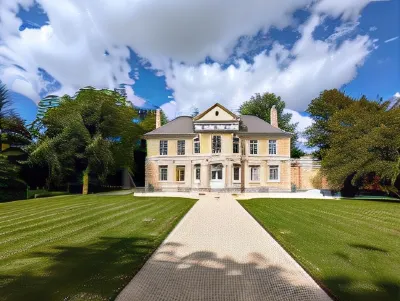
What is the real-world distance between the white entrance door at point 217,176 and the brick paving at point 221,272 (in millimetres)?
17877

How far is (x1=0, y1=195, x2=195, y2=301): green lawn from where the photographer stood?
14.4 ft

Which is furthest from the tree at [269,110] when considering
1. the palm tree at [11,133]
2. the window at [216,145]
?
the palm tree at [11,133]

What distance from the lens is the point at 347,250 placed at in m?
6.72

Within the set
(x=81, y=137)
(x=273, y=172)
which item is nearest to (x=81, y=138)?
(x=81, y=137)

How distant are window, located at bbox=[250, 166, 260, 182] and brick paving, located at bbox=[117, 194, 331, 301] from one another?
65.1 feet

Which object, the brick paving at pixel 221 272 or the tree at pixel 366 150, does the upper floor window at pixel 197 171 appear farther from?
the brick paving at pixel 221 272

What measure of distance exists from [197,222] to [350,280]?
265 inches

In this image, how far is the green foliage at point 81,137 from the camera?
2344cm

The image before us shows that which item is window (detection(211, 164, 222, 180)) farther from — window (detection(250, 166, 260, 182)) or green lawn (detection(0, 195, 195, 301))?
green lawn (detection(0, 195, 195, 301))

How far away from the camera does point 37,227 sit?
9148mm

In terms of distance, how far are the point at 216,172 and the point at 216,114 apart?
669 centimetres

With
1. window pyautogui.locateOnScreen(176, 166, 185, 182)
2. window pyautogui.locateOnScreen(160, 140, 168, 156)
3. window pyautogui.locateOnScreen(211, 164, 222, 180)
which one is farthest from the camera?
window pyautogui.locateOnScreen(160, 140, 168, 156)

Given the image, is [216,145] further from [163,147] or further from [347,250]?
[347,250]

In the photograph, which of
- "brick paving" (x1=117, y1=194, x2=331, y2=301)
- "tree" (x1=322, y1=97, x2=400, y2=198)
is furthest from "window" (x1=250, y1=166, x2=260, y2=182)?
"brick paving" (x1=117, y1=194, x2=331, y2=301)
